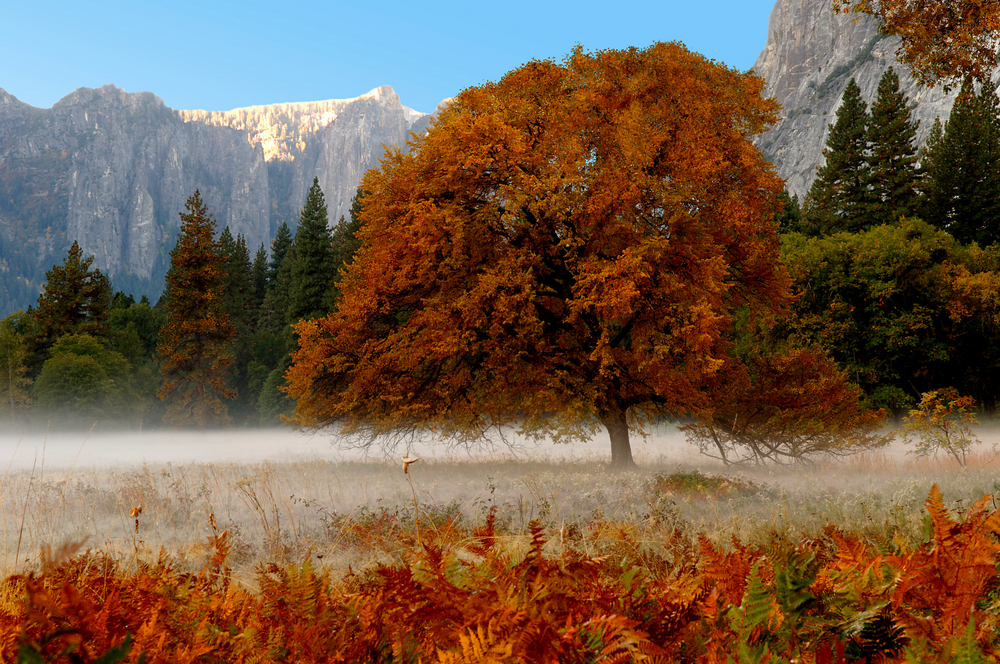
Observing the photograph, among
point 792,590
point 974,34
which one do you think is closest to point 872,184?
point 974,34

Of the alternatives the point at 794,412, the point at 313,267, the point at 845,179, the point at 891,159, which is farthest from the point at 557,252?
the point at 891,159

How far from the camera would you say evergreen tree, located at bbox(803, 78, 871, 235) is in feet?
122

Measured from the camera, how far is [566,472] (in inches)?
476

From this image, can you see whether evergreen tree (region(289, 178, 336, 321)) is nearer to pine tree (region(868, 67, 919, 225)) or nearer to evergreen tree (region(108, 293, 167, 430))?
evergreen tree (region(108, 293, 167, 430))

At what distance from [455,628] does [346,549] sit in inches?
210

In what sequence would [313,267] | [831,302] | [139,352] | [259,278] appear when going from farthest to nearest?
[259,278], [139,352], [313,267], [831,302]

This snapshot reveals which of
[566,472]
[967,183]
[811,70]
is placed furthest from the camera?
[811,70]

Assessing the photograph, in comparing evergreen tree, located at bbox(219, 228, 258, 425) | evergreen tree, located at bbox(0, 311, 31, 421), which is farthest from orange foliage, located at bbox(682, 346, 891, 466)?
evergreen tree, located at bbox(219, 228, 258, 425)

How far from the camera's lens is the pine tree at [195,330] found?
32.7 metres

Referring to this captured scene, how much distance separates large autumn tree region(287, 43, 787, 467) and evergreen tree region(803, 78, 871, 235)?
92.8 feet

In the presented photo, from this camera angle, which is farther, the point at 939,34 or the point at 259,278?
the point at 259,278

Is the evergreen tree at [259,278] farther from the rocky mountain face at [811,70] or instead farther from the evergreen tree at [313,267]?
the rocky mountain face at [811,70]

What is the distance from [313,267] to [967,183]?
40112mm

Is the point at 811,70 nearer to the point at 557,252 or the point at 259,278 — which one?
the point at 259,278
